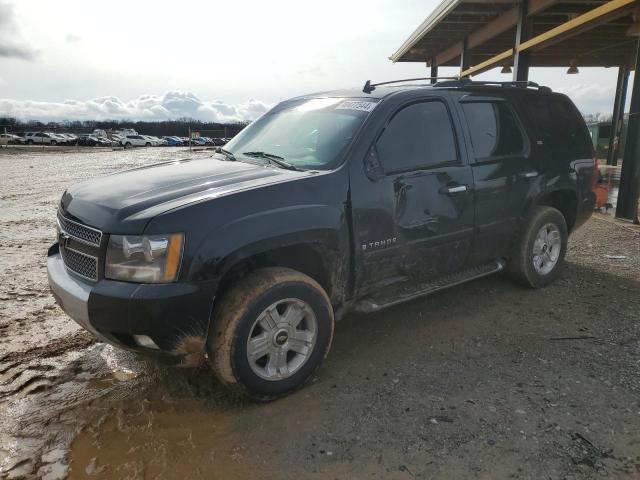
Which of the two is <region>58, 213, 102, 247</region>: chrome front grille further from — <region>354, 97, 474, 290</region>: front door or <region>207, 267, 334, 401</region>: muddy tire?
<region>354, 97, 474, 290</region>: front door

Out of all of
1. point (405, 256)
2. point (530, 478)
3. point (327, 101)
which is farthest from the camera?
point (327, 101)

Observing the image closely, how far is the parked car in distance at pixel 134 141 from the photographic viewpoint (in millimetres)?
54344

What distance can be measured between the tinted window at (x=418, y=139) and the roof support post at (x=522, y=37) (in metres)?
7.39

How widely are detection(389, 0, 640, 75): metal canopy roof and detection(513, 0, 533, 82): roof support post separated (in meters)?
0.12

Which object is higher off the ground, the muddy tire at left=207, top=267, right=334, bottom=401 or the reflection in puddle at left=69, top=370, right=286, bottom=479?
the muddy tire at left=207, top=267, right=334, bottom=401

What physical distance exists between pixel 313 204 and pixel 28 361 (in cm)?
236

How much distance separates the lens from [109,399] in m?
3.15

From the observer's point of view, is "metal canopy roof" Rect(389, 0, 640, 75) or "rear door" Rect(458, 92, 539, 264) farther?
"metal canopy roof" Rect(389, 0, 640, 75)

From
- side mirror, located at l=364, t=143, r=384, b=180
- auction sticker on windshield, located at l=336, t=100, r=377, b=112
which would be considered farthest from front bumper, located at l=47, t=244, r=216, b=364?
auction sticker on windshield, located at l=336, t=100, r=377, b=112

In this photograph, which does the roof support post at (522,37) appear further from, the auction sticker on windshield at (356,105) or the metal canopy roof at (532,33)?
the auction sticker on windshield at (356,105)

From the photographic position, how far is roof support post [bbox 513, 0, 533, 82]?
1070 cm

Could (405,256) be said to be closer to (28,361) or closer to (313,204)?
(313,204)

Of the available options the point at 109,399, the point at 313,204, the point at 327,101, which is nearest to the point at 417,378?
the point at 313,204

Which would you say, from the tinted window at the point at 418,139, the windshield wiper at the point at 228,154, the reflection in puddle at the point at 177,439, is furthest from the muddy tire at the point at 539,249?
the reflection in puddle at the point at 177,439
